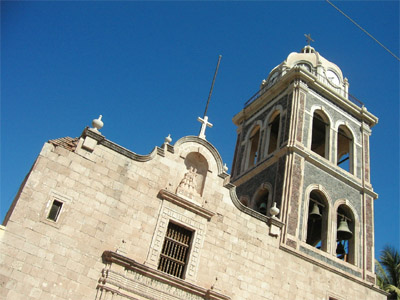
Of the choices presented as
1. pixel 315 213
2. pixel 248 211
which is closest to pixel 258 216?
pixel 248 211

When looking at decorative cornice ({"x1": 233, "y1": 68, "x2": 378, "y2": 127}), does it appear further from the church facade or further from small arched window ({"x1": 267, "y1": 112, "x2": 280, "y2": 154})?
small arched window ({"x1": 267, "y1": 112, "x2": 280, "y2": 154})

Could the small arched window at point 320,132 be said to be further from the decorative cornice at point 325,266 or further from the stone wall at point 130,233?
the stone wall at point 130,233

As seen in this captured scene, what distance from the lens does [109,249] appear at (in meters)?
14.1

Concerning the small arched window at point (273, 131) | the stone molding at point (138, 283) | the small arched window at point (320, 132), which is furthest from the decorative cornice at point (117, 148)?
the small arched window at point (320, 132)

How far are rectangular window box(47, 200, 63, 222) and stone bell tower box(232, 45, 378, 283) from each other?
337 inches

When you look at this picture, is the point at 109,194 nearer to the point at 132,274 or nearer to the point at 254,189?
the point at 132,274

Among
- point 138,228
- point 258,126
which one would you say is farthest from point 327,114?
point 138,228

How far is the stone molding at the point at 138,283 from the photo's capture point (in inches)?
537

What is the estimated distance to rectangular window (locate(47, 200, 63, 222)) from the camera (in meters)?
13.8

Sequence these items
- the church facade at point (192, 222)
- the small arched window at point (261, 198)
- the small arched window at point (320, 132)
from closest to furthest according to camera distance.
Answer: the church facade at point (192, 222) < the small arched window at point (261, 198) < the small arched window at point (320, 132)

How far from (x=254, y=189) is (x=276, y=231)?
4.71 meters

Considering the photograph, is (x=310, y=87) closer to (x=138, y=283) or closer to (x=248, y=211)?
(x=248, y=211)

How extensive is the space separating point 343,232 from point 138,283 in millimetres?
10800

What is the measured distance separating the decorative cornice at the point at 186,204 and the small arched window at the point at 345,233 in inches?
293
